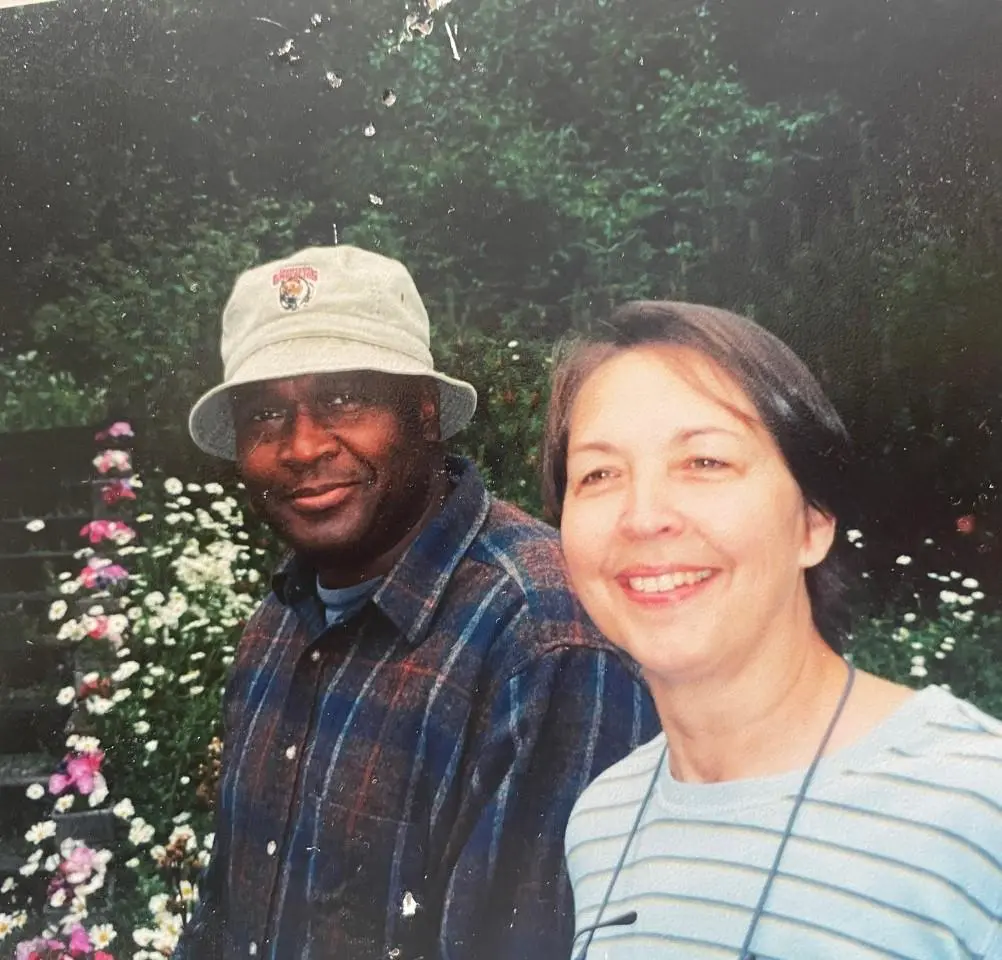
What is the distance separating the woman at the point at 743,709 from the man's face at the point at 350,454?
0.21 meters

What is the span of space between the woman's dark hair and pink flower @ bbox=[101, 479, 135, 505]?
696 mm

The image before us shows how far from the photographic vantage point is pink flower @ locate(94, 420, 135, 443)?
63.7 inches

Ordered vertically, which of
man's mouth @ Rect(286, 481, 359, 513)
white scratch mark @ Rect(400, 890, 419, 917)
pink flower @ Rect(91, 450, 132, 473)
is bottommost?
white scratch mark @ Rect(400, 890, 419, 917)

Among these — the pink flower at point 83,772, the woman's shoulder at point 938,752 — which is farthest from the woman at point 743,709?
the pink flower at point 83,772

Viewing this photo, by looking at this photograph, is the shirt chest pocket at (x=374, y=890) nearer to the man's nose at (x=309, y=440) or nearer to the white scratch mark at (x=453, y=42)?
the man's nose at (x=309, y=440)

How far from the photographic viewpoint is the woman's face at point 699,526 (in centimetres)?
125

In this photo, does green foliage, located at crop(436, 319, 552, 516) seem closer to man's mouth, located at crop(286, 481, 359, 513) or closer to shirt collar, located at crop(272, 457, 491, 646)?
shirt collar, located at crop(272, 457, 491, 646)

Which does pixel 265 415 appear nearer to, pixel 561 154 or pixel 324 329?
pixel 324 329

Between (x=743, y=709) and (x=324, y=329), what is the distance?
0.77 metres

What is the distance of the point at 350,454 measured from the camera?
1.43 m

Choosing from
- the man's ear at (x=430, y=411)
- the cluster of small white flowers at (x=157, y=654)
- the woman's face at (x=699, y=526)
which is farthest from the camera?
the cluster of small white flowers at (x=157, y=654)

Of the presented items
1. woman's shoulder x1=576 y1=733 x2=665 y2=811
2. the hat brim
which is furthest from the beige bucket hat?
woman's shoulder x1=576 y1=733 x2=665 y2=811

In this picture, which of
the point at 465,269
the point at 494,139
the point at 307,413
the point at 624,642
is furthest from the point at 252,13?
the point at 624,642

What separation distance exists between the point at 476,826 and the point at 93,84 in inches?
53.5
